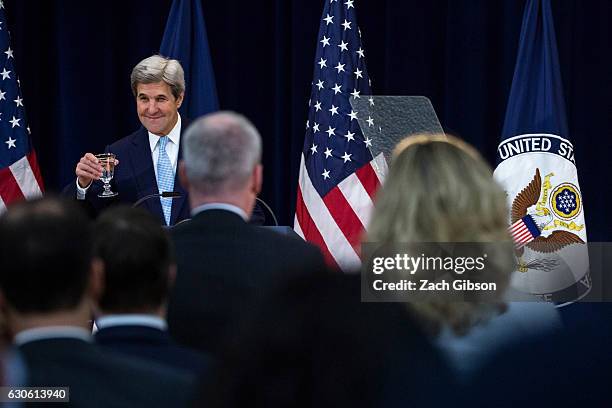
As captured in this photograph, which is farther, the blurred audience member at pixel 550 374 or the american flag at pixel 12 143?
the american flag at pixel 12 143

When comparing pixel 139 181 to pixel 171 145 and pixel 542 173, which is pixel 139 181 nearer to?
pixel 171 145

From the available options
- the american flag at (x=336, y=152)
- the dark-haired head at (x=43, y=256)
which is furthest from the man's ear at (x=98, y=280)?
the american flag at (x=336, y=152)

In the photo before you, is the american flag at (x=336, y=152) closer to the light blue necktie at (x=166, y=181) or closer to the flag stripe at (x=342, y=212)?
the flag stripe at (x=342, y=212)

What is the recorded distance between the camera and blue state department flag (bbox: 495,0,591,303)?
494 centimetres

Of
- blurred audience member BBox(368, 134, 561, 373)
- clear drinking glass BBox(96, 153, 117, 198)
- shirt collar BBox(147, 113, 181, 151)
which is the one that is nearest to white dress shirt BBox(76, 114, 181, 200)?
shirt collar BBox(147, 113, 181, 151)

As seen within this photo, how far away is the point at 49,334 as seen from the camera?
1456mm

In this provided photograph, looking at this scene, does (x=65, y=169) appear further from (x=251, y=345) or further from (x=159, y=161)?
(x=251, y=345)

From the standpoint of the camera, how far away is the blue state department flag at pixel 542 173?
4.94m

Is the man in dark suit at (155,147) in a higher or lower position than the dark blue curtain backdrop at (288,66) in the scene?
lower

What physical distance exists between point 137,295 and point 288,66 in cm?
425

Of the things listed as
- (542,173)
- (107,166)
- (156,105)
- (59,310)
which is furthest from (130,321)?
(542,173)

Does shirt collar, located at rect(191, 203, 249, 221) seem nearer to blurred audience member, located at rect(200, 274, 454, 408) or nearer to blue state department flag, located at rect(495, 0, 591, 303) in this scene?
blurred audience member, located at rect(200, 274, 454, 408)

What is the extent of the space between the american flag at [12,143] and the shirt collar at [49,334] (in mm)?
4004

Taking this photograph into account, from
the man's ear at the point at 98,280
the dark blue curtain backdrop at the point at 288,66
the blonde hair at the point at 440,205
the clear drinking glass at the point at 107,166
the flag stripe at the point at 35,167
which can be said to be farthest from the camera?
the dark blue curtain backdrop at the point at 288,66
